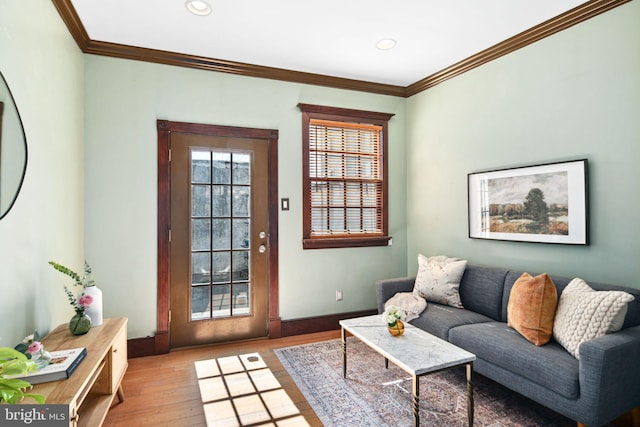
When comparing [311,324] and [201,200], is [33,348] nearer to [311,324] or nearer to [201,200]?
[201,200]

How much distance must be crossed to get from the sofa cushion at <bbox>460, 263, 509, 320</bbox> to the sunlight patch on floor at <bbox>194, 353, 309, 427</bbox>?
1761mm

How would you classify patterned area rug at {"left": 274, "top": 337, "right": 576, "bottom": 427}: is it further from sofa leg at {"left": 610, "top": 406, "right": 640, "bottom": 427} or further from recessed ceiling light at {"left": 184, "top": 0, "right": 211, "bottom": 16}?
recessed ceiling light at {"left": 184, "top": 0, "right": 211, "bottom": 16}

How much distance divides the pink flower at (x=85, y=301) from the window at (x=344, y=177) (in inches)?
80.8

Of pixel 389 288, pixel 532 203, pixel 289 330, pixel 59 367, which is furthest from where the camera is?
pixel 289 330

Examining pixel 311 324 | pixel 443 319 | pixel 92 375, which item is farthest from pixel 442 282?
pixel 92 375

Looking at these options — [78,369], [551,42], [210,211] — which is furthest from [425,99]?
[78,369]

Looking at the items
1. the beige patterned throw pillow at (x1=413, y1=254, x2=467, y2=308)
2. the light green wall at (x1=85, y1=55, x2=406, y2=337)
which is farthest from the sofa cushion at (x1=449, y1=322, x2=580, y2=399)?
the light green wall at (x1=85, y1=55, x2=406, y2=337)

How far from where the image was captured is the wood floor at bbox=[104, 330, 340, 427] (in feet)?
7.48

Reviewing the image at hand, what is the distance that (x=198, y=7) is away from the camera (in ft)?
8.69

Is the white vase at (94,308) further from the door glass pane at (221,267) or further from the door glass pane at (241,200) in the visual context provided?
the door glass pane at (241,200)

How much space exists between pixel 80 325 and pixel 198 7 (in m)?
2.32

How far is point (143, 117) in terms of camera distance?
333 centimetres

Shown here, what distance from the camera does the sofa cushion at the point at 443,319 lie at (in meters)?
2.81

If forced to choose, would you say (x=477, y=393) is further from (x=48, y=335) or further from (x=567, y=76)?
(x=48, y=335)
